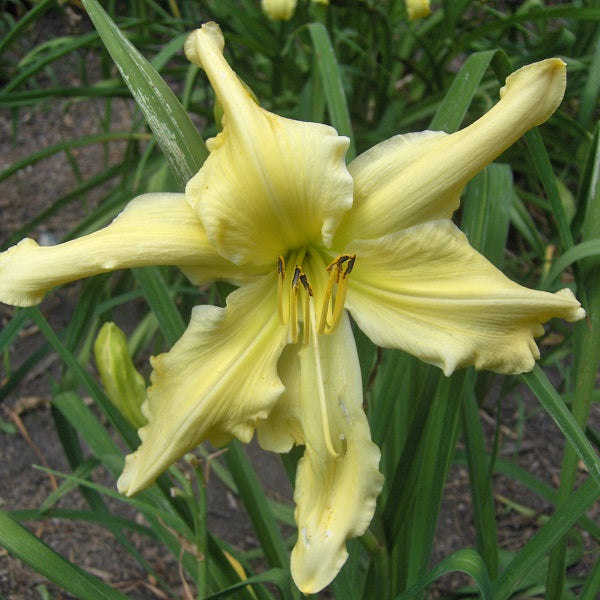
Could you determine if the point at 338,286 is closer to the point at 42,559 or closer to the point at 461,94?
the point at 461,94

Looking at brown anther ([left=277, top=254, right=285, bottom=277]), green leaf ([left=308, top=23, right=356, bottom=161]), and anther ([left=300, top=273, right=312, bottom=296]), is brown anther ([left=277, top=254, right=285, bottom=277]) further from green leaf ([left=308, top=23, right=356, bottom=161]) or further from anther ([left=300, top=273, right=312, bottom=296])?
green leaf ([left=308, top=23, right=356, bottom=161])

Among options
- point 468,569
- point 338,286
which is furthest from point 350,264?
point 468,569

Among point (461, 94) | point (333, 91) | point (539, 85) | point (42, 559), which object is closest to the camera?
point (539, 85)

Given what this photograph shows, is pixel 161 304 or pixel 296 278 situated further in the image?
pixel 161 304

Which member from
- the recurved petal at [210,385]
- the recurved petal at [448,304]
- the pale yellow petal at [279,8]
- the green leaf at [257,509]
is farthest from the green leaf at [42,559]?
the pale yellow petal at [279,8]

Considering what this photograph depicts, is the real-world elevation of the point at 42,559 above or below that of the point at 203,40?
below

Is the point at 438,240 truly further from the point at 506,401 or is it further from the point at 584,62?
the point at 506,401
